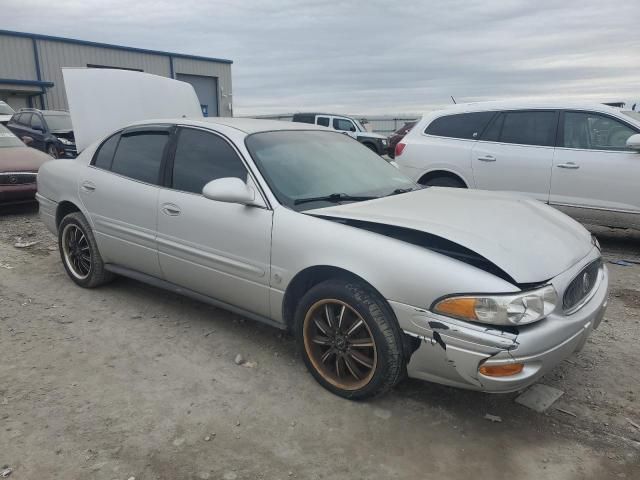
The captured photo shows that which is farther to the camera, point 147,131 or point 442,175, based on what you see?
point 442,175

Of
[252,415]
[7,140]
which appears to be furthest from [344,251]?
[7,140]

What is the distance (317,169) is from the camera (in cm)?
356

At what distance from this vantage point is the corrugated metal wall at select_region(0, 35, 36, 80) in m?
23.3

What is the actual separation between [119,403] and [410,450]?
1638mm

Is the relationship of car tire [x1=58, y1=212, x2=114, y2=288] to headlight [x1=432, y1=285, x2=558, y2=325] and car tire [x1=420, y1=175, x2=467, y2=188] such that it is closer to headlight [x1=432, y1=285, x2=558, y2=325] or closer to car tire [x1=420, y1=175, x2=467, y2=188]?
headlight [x1=432, y1=285, x2=558, y2=325]

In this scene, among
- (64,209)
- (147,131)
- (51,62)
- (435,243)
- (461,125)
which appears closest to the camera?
(435,243)

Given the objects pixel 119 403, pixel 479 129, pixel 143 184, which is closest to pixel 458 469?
pixel 119 403

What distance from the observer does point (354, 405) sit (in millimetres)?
2928

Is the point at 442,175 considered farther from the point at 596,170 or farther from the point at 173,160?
the point at 173,160

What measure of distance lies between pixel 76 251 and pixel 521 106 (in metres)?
5.30

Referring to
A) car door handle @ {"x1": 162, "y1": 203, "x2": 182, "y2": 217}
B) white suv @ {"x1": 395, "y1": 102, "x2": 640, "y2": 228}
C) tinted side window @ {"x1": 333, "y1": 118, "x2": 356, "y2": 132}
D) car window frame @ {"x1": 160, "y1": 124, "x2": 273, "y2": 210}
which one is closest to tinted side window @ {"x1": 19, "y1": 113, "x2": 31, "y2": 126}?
tinted side window @ {"x1": 333, "y1": 118, "x2": 356, "y2": 132}

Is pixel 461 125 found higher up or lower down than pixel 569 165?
higher up

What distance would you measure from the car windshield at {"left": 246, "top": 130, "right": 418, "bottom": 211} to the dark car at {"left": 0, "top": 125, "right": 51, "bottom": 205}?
5944 millimetres

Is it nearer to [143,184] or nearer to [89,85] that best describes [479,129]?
[143,184]
